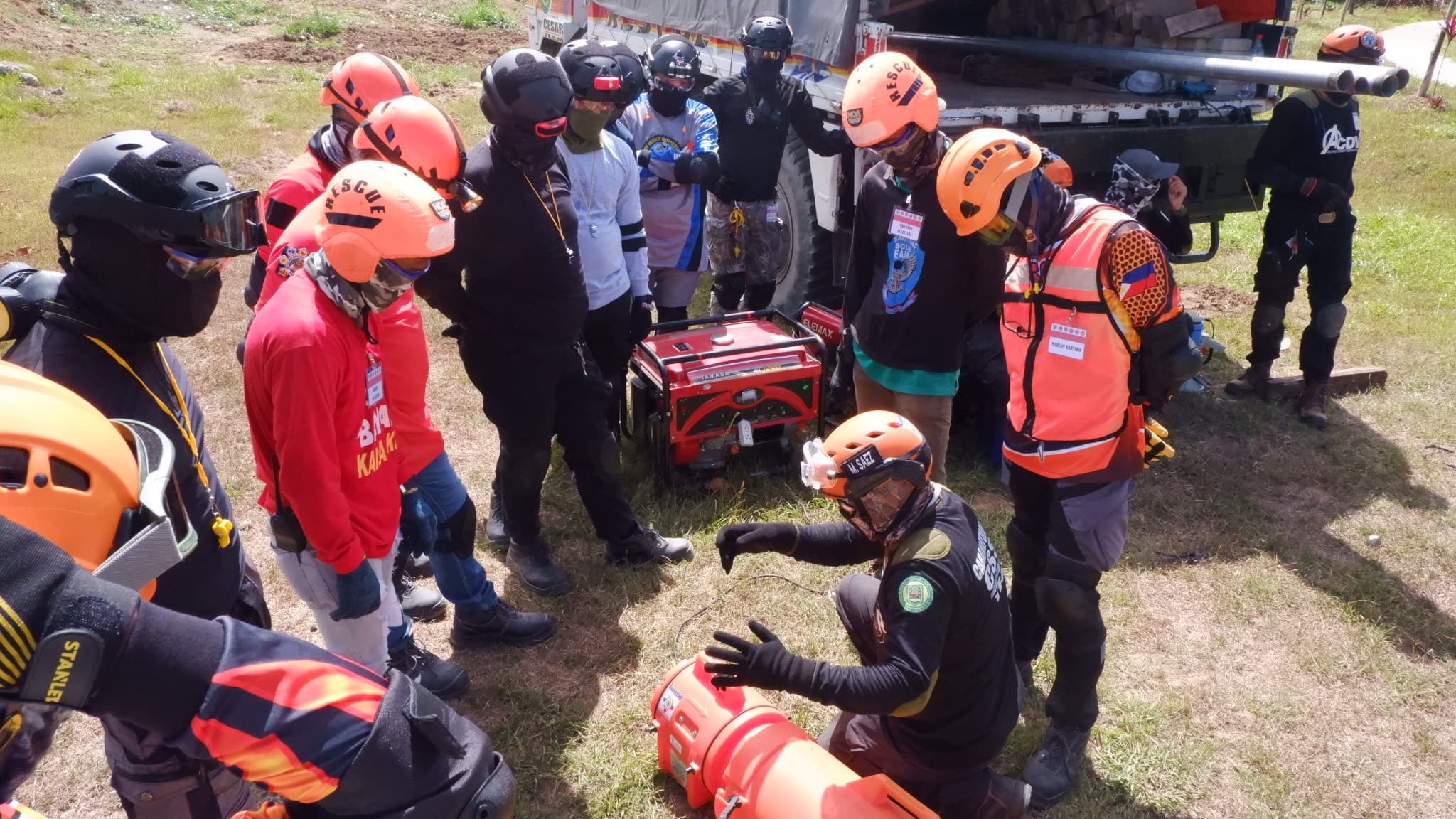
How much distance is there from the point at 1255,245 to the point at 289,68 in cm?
1465

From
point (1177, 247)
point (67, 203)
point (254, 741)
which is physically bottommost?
point (1177, 247)

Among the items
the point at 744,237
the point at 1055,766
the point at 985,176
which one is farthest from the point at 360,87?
the point at 1055,766

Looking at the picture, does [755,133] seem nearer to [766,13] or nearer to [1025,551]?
[766,13]

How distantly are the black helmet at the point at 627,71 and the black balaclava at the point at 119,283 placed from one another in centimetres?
227

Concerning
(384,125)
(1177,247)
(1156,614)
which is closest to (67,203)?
(384,125)

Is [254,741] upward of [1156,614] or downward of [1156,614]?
upward

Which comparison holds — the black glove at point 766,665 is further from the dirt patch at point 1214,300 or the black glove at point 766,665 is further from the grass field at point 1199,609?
the dirt patch at point 1214,300

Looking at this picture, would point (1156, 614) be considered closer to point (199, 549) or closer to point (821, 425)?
point (821, 425)

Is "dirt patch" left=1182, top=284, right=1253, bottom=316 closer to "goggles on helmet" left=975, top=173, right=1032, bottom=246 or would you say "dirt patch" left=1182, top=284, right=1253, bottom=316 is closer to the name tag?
the name tag

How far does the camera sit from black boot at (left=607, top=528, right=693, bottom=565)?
14.9 ft

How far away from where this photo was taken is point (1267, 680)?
13.1 ft

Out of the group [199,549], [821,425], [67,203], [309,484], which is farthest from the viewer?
[821,425]

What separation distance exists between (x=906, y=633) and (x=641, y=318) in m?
3.03

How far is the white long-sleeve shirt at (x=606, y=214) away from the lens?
425 centimetres
